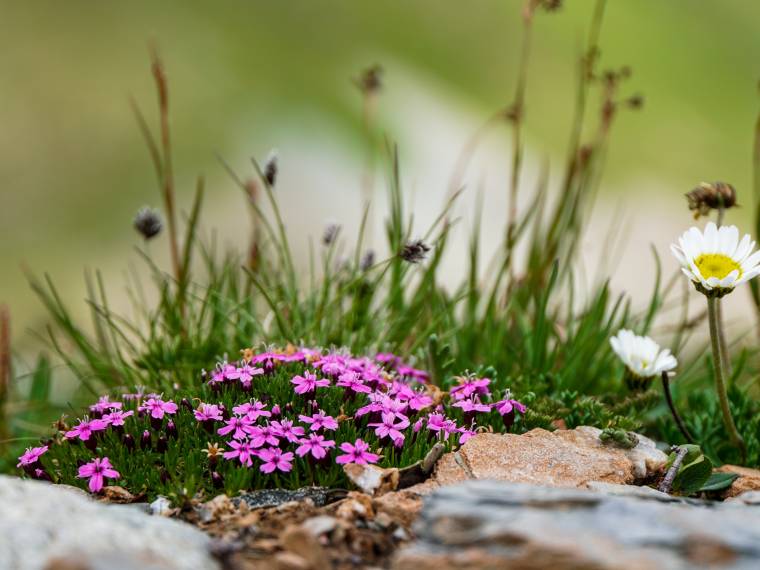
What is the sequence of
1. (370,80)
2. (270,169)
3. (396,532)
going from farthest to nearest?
1. (370,80)
2. (270,169)
3. (396,532)

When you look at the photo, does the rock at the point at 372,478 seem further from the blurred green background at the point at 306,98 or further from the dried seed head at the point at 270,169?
the blurred green background at the point at 306,98

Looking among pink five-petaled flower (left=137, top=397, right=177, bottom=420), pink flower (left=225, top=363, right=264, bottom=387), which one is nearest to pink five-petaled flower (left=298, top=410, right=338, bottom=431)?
pink flower (left=225, top=363, right=264, bottom=387)

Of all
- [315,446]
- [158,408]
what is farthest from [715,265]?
[158,408]

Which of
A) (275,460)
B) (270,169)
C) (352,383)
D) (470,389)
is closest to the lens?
(275,460)

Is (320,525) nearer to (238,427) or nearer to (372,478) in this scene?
(372,478)

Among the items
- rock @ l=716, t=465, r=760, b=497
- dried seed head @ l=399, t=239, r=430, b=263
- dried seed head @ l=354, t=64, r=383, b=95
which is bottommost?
rock @ l=716, t=465, r=760, b=497

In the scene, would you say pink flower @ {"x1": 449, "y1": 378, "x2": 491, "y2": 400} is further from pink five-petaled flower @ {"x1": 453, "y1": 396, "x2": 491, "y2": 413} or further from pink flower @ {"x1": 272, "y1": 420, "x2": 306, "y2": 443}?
pink flower @ {"x1": 272, "y1": 420, "x2": 306, "y2": 443}
